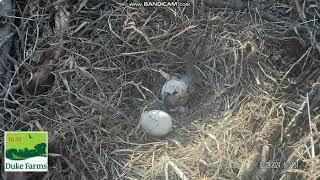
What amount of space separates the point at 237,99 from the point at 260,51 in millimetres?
323

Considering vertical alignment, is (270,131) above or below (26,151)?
above

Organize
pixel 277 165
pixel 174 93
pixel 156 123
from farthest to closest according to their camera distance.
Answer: pixel 174 93 → pixel 156 123 → pixel 277 165

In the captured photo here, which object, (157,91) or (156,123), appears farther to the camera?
(157,91)

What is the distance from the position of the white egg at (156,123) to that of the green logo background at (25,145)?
1.31 ft

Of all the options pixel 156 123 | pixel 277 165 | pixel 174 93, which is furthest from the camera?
pixel 174 93

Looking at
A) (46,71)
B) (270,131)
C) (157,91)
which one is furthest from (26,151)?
(270,131)

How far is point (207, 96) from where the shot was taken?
7.91ft

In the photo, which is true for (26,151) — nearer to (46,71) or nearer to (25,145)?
(25,145)

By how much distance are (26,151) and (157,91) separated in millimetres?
624

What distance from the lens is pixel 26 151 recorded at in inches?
83.9

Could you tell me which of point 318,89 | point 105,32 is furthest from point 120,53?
point 318,89

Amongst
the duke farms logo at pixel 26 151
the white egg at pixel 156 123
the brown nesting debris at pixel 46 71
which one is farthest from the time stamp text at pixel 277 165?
the brown nesting debris at pixel 46 71

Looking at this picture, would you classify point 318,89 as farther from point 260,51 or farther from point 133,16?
point 133,16

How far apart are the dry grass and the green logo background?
0.05 metres
